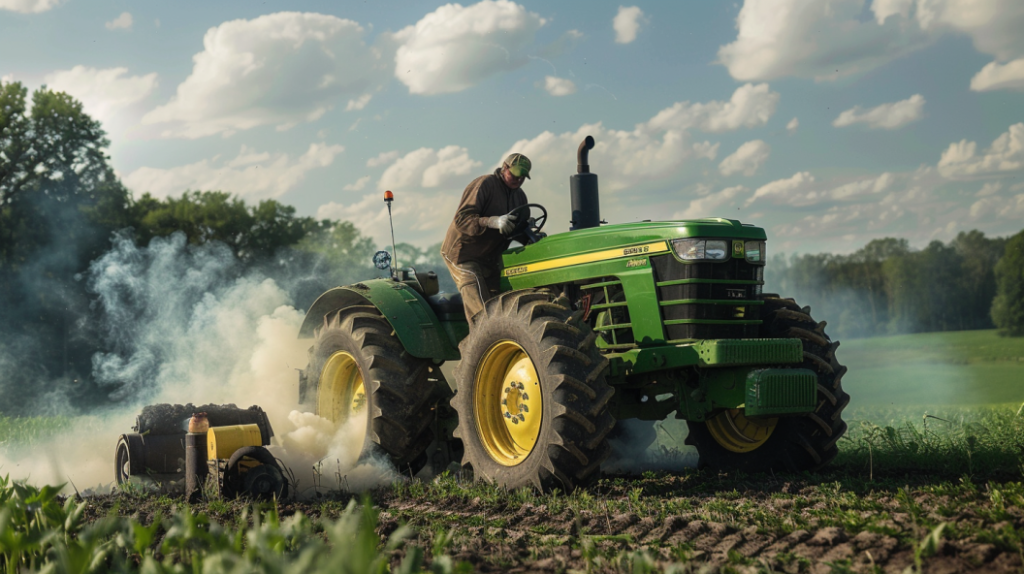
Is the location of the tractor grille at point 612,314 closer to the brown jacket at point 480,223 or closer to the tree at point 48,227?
the brown jacket at point 480,223

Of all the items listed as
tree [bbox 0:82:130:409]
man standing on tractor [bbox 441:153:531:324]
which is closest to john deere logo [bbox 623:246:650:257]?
man standing on tractor [bbox 441:153:531:324]

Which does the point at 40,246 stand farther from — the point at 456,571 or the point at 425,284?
the point at 456,571

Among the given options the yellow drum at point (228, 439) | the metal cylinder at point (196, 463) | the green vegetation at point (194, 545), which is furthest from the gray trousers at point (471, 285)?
the green vegetation at point (194, 545)

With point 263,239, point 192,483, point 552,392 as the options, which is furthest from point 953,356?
point 263,239

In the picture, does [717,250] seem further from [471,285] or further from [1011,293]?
[1011,293]

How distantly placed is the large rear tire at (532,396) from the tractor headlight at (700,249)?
86 cm

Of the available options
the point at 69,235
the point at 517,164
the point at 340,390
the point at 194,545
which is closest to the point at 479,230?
the point at 517,164

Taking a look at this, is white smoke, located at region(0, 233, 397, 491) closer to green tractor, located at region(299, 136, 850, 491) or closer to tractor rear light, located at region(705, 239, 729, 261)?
green tractor, located at region(299, 136, 850, 491)

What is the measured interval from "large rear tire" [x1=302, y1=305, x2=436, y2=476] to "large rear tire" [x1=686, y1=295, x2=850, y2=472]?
2.41 m

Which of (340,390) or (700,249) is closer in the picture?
(700,249)

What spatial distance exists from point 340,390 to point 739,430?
3588 mm

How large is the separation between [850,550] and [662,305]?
267 centimetres

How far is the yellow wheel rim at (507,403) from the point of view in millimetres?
5984

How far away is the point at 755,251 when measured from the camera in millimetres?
6324
